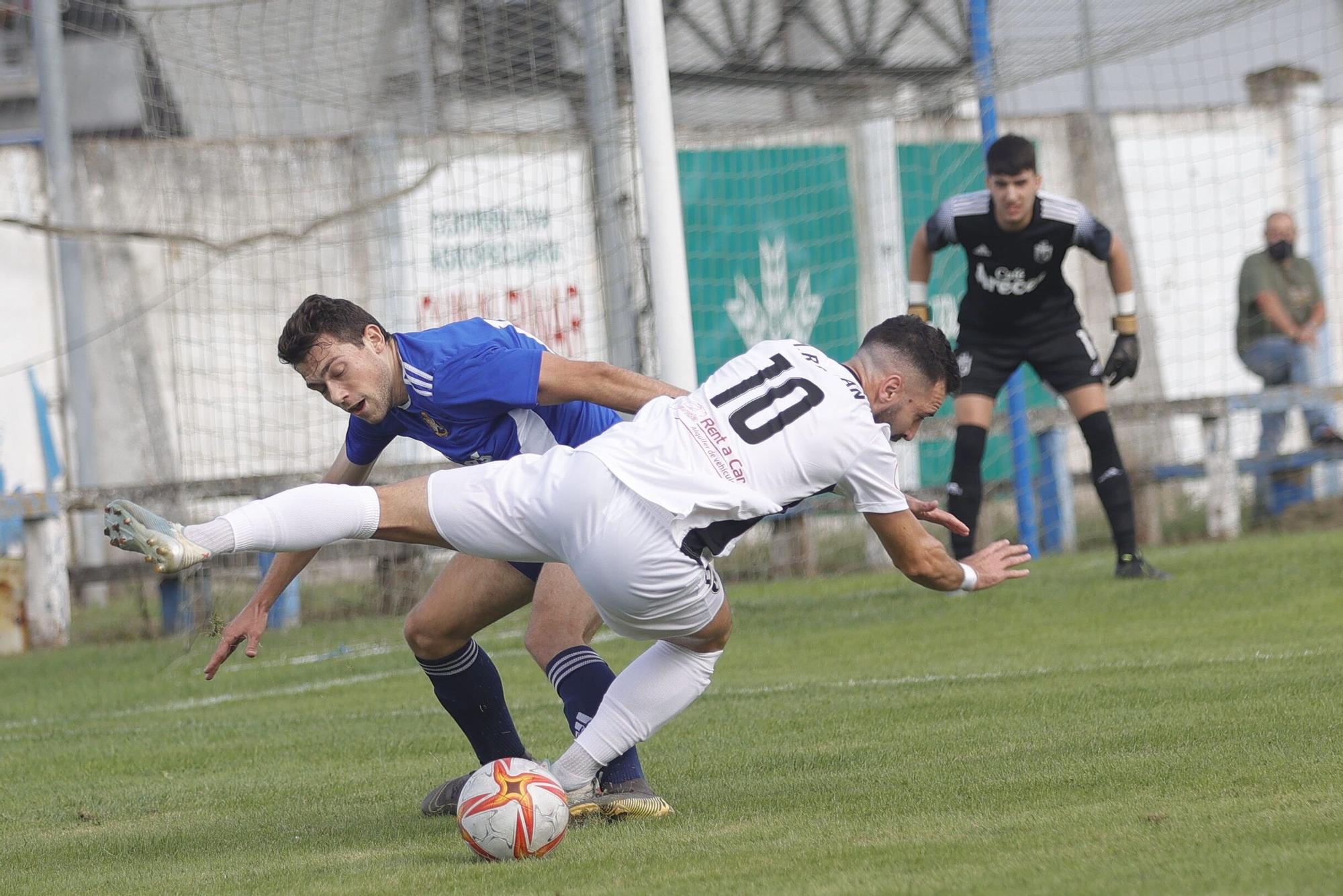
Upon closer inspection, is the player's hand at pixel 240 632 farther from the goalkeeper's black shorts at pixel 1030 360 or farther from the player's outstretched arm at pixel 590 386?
the goalkeeper's black shorts at pixel 1030 360

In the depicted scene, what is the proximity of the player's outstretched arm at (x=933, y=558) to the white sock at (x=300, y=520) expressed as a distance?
116 cm

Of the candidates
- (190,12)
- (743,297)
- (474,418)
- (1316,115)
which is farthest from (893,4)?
(474,418)

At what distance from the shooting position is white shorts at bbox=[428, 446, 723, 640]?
12.4 feet

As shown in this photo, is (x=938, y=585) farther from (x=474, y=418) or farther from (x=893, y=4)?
(x=893, y=4)

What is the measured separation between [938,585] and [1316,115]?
1226 centimetres

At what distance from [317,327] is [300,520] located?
0.63 m

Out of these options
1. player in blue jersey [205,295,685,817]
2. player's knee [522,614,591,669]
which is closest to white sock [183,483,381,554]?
player in blue jersey [205,295,685,817]

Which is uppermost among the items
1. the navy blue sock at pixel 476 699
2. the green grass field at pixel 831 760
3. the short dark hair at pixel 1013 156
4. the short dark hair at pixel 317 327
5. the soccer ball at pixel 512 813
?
the short dark hair at pixel 1013 156

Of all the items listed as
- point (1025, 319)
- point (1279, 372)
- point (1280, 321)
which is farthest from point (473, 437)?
point (1279, 372)

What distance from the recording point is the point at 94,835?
4574 millimetres

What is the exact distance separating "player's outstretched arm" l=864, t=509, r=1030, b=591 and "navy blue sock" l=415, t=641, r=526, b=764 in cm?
124

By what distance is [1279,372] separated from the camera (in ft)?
42.2

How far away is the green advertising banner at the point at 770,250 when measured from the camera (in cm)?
1420

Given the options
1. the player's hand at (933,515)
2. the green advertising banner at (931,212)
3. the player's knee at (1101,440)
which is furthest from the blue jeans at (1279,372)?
the player's hand at (933,515)
